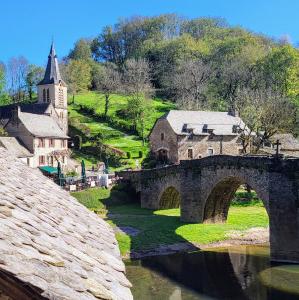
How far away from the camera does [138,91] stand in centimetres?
7606

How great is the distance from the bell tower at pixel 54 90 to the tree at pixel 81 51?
4151 cm

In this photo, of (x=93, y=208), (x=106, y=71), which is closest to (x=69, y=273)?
(x=93, y=208)

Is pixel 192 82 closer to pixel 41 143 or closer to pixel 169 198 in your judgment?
pixel 41 143

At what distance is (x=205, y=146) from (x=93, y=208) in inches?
789

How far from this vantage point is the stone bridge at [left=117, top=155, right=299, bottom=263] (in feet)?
93.0

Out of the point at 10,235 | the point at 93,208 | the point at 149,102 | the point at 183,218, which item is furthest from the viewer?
the point at 149,102

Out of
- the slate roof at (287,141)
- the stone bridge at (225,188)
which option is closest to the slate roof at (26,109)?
the stone bridge at (225,188)

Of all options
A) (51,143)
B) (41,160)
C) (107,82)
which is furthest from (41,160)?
(107,82)

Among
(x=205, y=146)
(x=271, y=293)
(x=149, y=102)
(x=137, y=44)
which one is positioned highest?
(x=137, y=44)

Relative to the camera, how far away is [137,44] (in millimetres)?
116688

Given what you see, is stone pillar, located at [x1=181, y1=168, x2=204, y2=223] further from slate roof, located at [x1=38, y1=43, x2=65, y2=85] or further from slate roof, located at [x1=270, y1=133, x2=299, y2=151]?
slate roof, located at [x1=38, y1=43, x2=65, y2=85]

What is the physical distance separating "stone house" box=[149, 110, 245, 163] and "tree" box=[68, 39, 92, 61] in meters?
59.7

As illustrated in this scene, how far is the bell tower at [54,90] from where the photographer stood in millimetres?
69312

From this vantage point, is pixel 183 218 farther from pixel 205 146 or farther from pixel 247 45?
pixel 247 45
